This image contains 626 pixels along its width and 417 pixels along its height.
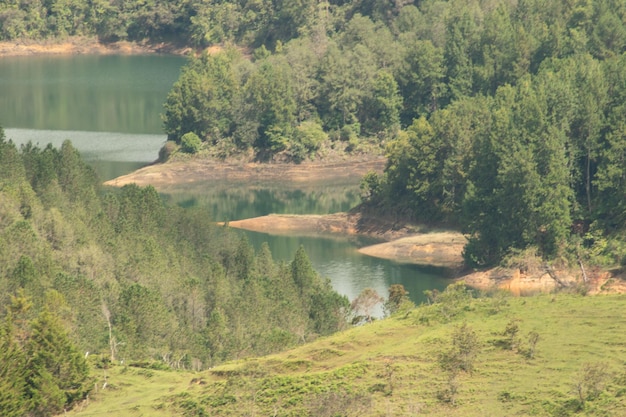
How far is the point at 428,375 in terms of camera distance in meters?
57.4

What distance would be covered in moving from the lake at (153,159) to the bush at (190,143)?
493 centimetres

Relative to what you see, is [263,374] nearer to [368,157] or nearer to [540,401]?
[540,401]

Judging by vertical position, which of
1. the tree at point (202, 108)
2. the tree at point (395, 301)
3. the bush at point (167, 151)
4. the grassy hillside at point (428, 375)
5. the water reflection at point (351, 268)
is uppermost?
the tree at point (202, 108)

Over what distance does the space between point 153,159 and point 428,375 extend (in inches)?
4011

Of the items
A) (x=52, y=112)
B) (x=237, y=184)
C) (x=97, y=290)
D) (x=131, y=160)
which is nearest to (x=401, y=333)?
(x=97, y=290)

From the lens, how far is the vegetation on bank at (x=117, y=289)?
6022cm

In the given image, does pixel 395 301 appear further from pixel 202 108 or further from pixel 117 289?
pixel 202 108

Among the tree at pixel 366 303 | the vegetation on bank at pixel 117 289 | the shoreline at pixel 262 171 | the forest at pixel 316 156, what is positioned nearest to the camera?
the vegetation on bank at pixel 117 289

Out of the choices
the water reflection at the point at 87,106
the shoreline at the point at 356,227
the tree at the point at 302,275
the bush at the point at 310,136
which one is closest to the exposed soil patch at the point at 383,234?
the shoreline at the point at 356,227

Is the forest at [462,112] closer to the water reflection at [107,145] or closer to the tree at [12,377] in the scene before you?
the water reflection at [107,145]

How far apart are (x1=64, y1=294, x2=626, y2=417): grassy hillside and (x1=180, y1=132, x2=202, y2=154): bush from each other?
88733mm

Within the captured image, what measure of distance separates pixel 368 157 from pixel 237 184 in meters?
15.7

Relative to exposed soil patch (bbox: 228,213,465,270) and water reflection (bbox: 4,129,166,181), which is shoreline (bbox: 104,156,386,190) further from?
exposed soil patch (bbox: 228,213,465,270)

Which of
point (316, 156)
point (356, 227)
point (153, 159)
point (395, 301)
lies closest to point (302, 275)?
point (395, 301)
